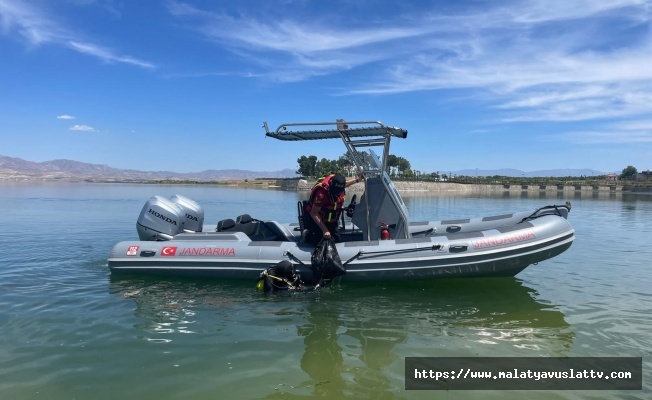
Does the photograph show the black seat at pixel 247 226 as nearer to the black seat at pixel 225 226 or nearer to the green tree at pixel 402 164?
the black seat at pixel 225 226

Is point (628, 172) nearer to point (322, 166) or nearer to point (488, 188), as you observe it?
point (488, 188)

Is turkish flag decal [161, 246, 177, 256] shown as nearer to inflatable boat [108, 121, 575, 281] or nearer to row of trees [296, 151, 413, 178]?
inflatable boat [108, 121, 575, 281]

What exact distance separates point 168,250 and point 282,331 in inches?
111

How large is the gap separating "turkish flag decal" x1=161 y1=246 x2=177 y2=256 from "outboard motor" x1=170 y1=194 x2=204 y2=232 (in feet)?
2.75

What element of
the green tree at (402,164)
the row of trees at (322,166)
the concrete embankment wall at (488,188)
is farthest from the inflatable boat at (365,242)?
the green tree at (402,164)

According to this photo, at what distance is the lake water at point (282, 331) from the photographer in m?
3.72

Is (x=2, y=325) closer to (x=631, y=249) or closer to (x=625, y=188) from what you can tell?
(x=631, y=249)

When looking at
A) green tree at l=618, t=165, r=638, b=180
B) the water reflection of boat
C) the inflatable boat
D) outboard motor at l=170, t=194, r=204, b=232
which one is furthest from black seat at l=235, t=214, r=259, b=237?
green tree at l=618, t=165, r=638, b=180

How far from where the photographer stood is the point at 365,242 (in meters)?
Answer: 6.56

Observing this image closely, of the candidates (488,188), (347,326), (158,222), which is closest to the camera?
(347,326)

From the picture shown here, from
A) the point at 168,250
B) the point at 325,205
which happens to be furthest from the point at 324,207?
the point at 168,250

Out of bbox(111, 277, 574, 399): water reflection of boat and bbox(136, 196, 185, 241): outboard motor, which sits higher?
bbox(136, 196, 185, 241): outboard motor

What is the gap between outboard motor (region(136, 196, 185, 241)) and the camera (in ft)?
24.2

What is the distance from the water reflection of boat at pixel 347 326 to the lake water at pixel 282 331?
18mm
